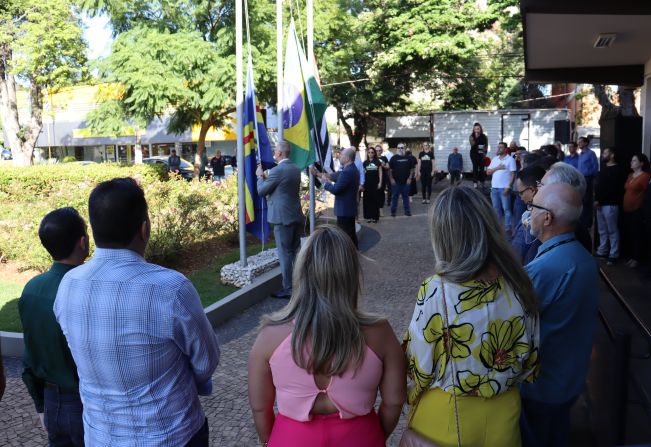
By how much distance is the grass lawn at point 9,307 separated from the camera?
21.8 ft

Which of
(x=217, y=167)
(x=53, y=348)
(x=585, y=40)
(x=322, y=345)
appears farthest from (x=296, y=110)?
(x=217, y=167)

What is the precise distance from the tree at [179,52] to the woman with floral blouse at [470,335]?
19.2 metres

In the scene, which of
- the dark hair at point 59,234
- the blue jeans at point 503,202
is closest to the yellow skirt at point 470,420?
the dark hair at point 59,234

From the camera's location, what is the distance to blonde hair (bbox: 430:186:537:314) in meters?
2.31

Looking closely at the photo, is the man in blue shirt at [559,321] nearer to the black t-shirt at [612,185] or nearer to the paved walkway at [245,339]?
the paved walkway at [245,339]

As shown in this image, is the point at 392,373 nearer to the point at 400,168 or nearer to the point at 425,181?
the point at 400,168

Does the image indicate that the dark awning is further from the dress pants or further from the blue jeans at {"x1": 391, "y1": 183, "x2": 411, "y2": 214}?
the blue jeans at {"x1": 391, "y1": 183, "x2": 411, "y2": 214}

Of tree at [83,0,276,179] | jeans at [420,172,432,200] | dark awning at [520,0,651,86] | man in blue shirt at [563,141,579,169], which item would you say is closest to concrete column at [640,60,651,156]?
dark awning at [520,0,651,86]

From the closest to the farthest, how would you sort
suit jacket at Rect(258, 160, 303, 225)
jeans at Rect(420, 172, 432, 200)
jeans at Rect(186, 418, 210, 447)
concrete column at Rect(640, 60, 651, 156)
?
jeans at Rect(186, 418, 210, 447) < suit jacket at Rect(258, 160, 303, 225) < concrete column at Rect(640, 60, 651, 156) < jeans at Rect(420, 172, 432, 200)

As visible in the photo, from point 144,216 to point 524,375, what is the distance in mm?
1695

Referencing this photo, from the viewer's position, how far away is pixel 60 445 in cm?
277

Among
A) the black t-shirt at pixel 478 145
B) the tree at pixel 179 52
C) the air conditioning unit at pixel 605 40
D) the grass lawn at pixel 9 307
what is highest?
the tree at pixel 179 52

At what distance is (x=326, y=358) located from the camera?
2156 mm

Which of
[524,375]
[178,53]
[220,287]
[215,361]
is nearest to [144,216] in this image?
[215,361]
